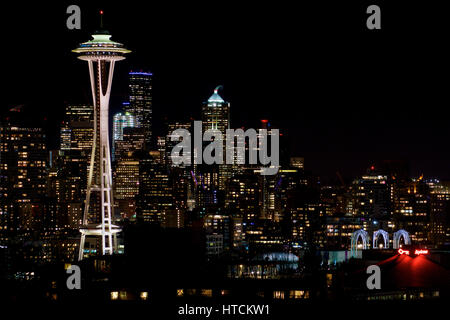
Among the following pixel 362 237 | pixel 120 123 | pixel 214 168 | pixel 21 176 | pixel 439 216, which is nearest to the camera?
pixel 362 237

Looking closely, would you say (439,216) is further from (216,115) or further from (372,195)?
(216,115)

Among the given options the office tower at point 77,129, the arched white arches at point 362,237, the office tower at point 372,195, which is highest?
the office tower at point 77,129

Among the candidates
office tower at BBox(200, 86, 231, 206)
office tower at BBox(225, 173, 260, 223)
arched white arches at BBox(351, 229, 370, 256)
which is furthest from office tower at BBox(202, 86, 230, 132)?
arched white arches at BBox(351, 229, 370, 256)

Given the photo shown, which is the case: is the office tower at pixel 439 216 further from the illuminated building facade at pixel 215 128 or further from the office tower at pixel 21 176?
the office tower at pixel 21 176

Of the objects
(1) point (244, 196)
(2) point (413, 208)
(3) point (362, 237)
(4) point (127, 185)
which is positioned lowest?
(3) point (362, 237)

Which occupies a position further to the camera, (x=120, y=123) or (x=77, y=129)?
(x=120, y=123)

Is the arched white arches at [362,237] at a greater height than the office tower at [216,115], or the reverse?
the office tower at [216,115]

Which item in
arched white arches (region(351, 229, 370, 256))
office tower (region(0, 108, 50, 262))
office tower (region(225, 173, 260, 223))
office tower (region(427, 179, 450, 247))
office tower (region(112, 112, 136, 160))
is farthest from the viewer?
office tower (region(112, 112, 136, 160))

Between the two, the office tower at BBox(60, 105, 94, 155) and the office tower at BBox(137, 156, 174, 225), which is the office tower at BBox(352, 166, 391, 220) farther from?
the office tower at BBox(60, 105, 94, 155)

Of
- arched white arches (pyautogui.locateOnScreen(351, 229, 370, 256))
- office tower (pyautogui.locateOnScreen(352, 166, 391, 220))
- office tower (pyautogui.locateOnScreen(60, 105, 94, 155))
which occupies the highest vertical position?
office tower (pyautogui.locateOnScreen(60, 105, 94, 155))

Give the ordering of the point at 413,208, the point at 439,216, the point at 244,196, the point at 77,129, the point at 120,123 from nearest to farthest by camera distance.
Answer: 1. the point at 244,196
2. the point at 439,216
3. the point at 413,208
4. the point at 77,129
5. the point at 120,123

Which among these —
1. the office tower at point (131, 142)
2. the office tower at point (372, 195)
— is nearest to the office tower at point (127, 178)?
the office tower at point (131, 142)

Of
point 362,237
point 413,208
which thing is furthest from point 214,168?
point 362,237

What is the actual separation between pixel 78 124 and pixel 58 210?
1774 centimetres
